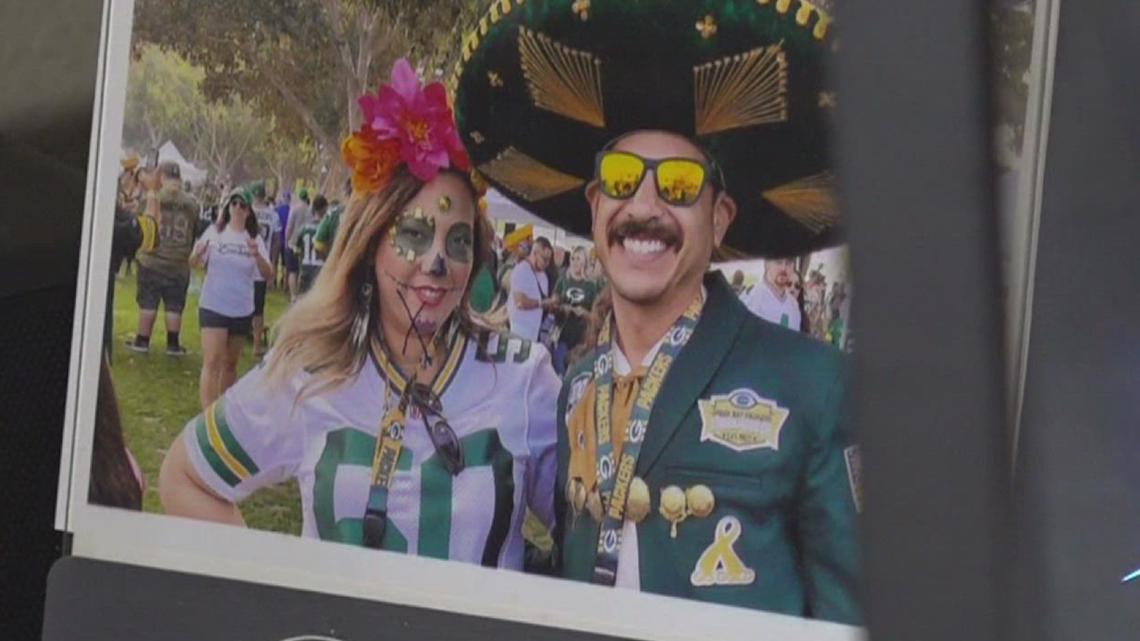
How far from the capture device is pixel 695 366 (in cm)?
51

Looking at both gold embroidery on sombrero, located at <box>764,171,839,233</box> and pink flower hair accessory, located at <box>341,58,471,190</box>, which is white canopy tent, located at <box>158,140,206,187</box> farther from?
gold embroidery on sombrero, located at <box>764,171,839,233</box>

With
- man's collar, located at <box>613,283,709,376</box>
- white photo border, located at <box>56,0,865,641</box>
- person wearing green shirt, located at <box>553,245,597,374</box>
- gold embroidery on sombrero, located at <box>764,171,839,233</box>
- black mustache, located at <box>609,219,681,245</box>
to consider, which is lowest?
white photo border, located at <box>56,0,865,641</box>

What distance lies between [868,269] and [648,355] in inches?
10.9

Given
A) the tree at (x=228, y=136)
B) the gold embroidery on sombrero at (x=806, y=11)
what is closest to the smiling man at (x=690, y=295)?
the gold embroidery on sombrero at (x=806, y=11)

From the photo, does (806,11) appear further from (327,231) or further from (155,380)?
(155,380)

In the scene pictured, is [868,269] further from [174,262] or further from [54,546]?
[54,546]

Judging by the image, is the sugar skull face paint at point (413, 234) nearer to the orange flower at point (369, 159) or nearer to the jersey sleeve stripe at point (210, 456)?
the orange flower at point (369, 159)

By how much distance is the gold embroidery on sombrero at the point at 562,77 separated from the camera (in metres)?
0.52

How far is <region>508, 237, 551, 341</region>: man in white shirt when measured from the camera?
533 mm

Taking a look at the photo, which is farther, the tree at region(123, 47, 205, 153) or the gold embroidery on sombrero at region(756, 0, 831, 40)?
the tree at region(123, 47, 205, 153)

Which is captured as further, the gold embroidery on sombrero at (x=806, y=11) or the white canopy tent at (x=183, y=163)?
the white canopy tent at (x=183, y=163)

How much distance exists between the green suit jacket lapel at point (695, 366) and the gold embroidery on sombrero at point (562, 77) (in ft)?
0.29

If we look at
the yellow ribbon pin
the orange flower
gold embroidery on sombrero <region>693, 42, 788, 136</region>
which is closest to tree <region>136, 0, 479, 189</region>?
the orange flower

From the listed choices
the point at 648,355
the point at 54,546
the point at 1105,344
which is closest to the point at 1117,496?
the point at 1105,344
